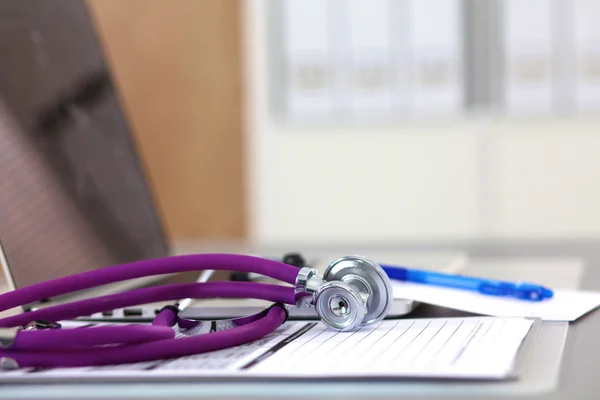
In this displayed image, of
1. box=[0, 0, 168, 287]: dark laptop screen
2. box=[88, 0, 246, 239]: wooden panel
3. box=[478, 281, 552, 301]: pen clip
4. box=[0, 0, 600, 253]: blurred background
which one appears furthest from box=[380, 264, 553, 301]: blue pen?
box=[88, 0, 246, 239]: wooden panel

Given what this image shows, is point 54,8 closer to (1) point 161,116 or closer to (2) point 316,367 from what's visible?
(2) point 316,367

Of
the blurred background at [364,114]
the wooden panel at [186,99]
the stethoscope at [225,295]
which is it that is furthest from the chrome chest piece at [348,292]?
the wooden panel at [186,99]

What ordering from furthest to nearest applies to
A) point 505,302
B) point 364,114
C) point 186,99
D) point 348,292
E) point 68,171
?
point 186,99
point 364,114
point 68,171
point 505,302
point 348,292

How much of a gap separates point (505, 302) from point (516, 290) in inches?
0.9

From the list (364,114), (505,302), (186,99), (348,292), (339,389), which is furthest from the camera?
(186,99)

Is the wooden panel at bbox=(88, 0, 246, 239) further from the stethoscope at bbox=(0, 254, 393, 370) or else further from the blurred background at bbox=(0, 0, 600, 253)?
the stethoscope at bbox=(0, 254, 393, 370)

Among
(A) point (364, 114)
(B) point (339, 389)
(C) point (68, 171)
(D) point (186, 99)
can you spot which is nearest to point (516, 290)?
(B) point (339, 389)

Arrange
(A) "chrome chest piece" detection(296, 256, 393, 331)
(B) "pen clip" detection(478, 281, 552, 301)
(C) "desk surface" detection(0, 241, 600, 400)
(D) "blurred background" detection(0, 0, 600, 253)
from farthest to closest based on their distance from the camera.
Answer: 1. (D) "blurred background" detection(0, 0, 600, 253)
2. (B) "pen clip" detection(478, 281, 552, 301)
3. (A) "chrome chest piece" detection(296, 256, 393, 331)
4. (C) "desk surface" detection(0, 241, 600, 400)

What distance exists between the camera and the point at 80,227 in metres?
0.75

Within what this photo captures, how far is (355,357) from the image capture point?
0.40 metres

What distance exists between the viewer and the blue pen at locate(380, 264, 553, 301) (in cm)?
60

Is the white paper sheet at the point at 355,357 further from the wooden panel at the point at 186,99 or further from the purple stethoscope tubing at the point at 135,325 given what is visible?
the wooden panel at the point at 186,99

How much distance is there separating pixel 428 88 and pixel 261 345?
1.59m

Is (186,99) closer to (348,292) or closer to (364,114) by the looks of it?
(364,114)
